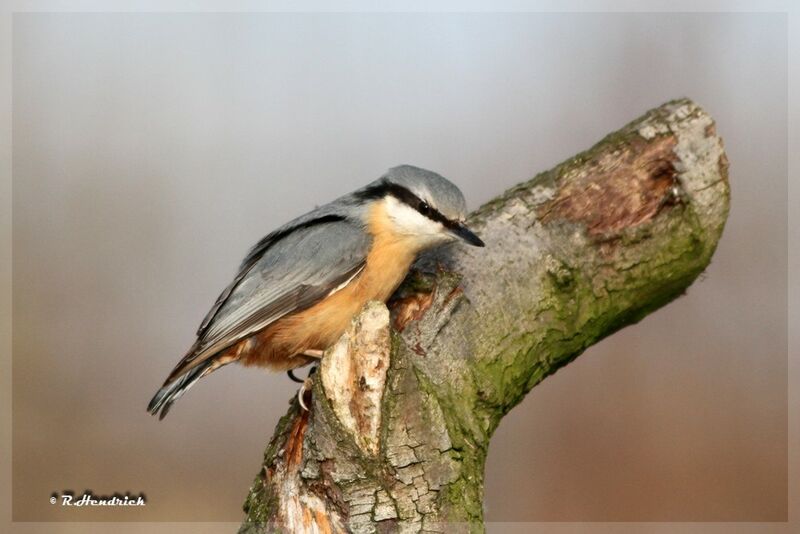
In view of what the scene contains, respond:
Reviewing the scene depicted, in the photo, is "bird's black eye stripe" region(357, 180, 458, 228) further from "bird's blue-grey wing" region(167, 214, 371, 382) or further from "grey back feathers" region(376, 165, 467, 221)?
"bird's blue-grey wing" region(167, 214, 371, 382)

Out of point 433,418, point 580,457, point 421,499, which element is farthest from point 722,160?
point 580,457

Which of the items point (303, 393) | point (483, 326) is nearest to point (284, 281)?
point (303, 393)

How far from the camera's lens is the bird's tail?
8.39ft

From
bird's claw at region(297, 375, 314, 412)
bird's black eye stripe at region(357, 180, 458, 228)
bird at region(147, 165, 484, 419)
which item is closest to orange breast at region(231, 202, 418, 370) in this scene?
bird at region(147, 165, 484, 419)

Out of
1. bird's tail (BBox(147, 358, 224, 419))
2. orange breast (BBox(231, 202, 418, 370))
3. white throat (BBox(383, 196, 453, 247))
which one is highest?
white throat (BBox(383, 196, 453, 247))

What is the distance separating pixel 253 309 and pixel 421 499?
35.9 inches

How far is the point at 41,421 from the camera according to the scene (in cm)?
371

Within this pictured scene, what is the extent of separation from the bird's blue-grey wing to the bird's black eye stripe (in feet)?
0.45

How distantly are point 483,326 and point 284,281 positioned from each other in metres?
0.67

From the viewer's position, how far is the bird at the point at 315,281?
100 inches

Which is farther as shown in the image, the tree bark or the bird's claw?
the bird's claw

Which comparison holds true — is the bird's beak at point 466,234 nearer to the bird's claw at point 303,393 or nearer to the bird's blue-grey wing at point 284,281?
the bird's blue-grey wing at point 284,281

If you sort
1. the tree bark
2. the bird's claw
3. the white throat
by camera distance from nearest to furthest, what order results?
the tree bark, the bird's claw, the white throat

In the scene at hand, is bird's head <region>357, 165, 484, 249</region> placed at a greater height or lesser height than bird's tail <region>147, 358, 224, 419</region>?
greater
